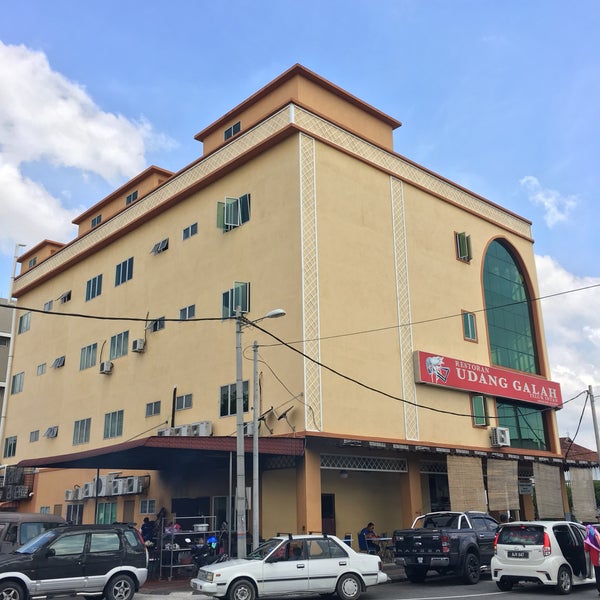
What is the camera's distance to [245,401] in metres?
24.8

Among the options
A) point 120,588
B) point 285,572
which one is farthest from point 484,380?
point 120,588

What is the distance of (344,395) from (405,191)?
1039 cm

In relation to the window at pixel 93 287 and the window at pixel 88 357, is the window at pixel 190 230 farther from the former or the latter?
the window at pixel 88 357

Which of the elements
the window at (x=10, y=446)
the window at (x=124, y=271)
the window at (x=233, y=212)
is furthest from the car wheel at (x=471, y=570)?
the window at (x=10, y=446)

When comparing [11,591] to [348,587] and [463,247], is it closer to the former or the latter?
[348,587]

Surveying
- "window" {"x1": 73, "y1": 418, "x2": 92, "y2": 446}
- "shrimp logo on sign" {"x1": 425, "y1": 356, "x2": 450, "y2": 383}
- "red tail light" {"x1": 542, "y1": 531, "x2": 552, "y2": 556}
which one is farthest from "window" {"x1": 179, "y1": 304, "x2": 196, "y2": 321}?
"red tail light" {"x1": 542, "y1": 531, "x2": 552, "y2": 556}

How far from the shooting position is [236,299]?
26281 millimetres

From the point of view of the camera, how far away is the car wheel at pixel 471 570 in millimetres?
17984

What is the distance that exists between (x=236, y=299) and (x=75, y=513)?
1610 centimetres

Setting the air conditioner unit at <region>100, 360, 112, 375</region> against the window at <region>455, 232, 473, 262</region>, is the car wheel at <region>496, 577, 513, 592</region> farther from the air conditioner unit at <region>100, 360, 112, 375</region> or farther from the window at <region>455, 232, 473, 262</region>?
the air conditioner unit at <region>100, 360, 112, 375</region>

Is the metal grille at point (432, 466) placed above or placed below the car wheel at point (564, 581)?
above

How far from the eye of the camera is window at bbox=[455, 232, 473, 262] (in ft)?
103

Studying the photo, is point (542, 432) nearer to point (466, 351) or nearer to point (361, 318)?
point (466, 351)

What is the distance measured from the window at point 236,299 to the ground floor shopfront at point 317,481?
19.0ft
